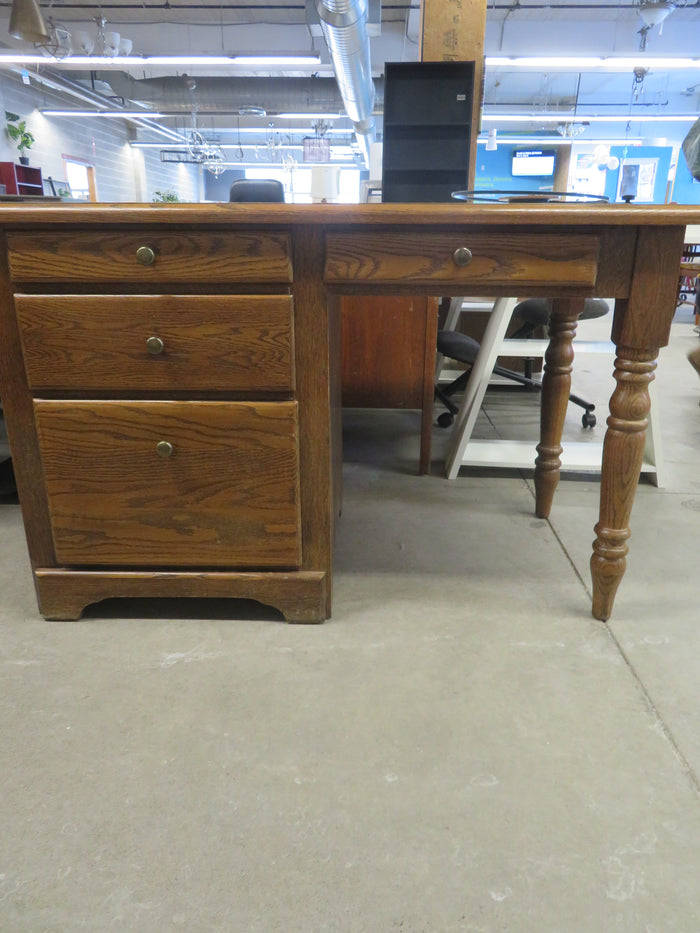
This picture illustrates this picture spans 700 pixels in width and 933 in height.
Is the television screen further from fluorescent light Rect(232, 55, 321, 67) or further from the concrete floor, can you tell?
the concrete floor

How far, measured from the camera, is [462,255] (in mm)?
1010

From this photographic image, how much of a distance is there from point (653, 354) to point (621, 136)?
1493 cm

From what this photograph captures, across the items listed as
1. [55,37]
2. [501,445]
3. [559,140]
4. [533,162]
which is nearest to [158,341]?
[501,445]

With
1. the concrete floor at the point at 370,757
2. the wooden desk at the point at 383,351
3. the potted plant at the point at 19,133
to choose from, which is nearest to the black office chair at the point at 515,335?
the wooden desk at the point at 383,351

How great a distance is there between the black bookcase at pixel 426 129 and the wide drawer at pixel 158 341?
1323mm

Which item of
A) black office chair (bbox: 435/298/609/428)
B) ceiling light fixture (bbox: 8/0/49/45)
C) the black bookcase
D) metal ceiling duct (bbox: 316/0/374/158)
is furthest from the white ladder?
metal ceiling duct (bbox: 316/0/374/158)

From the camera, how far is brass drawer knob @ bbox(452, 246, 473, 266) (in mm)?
1009

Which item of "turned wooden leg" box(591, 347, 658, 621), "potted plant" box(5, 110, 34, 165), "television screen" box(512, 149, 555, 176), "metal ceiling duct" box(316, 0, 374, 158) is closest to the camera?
"turned wooden leg" box(591, 347, 658, 621)

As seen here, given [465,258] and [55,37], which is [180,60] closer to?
[55,37]

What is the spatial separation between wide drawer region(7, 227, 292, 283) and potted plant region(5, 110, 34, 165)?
9.30 metres

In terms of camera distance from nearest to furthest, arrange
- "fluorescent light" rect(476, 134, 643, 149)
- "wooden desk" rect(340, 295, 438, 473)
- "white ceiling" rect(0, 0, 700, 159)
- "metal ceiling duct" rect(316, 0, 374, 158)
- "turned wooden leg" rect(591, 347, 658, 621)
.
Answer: "turned wooden leg" rect(591, 347, 658, 621), "wooden desk" rect(340, 295, 438, 473), "metal ceiling duct" rect(316, 0, 374, 158), "white ceiling" rect(0, 0, 700, 159), "fluorescent light" rect(476, 134, 643, 149)

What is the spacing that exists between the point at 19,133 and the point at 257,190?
9.77 m

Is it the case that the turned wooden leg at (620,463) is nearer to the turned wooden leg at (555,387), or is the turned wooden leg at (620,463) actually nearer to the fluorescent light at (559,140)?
the turned wooden leg at (555,387)

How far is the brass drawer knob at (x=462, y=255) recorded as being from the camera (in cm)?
101
